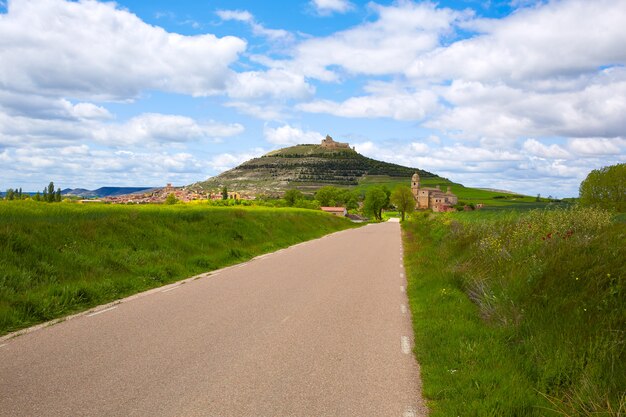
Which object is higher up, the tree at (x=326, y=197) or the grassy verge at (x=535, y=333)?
the tree at (x=326, y=197)

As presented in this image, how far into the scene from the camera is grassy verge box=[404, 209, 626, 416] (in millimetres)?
5508

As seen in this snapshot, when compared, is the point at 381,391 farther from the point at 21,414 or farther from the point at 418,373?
the point at 21,414

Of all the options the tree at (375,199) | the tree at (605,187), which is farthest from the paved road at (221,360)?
the tree at (375,199)

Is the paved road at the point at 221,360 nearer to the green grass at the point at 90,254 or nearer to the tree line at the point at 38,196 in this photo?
the green grass at the point at 90,254

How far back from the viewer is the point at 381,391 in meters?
6.05

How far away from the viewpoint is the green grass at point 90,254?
10.6 metres

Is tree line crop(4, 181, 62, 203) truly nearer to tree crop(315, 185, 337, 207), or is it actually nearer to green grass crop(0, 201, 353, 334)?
green grass crop(0, 201, 353, 334)

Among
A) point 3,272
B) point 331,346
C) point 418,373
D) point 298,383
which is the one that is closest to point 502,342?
point 418,373

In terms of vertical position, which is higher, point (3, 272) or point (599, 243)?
point (599, 243)

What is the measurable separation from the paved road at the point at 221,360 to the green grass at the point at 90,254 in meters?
1.15

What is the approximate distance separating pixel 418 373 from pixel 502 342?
190 centimetres

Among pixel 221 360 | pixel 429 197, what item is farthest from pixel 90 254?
pixel 429 197

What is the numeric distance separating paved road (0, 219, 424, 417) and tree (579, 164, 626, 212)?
59.4 meters

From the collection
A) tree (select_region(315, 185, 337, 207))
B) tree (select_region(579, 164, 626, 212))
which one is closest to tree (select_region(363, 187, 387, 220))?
tree (select_region(315, 185, 337, 207))
